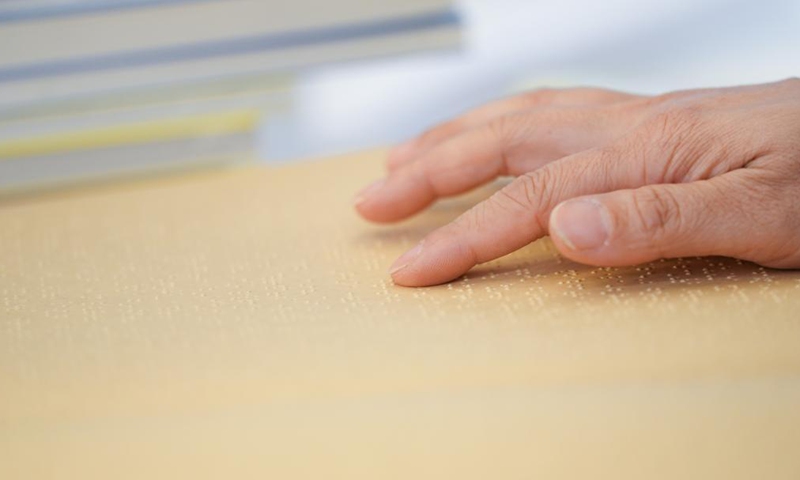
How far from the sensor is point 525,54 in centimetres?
130

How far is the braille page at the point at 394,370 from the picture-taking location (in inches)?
15.7

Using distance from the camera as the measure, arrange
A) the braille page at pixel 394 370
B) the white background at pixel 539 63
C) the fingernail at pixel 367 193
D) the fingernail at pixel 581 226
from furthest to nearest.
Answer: the white background at pixel 539 63 < the fingernail at pixel 367 193 < the fingernail at pixel 581 226 < the braille page at pixel 394 370

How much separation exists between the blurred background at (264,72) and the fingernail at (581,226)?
0.59 metres

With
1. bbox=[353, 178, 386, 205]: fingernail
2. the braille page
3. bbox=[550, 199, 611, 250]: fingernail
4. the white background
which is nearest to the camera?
the braille page

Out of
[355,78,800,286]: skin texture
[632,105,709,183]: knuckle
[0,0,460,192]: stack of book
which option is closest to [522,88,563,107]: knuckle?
[355,78,800,286]: skin texture

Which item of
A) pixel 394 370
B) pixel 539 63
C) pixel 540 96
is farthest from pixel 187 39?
pixel 394 370

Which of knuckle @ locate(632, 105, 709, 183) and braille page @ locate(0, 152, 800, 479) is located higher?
knuckle @ locate(632, 105, 709, 183)

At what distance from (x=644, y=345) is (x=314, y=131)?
77cm

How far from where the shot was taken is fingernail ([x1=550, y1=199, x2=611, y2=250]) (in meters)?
0.53

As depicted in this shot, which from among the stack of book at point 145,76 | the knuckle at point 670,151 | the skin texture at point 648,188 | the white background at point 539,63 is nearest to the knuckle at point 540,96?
the skin texture at point 648,188

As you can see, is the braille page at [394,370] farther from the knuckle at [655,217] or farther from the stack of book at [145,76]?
the stack of book at [145,76]

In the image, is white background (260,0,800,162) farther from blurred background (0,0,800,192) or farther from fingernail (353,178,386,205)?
fingernail (353,178,386,205)

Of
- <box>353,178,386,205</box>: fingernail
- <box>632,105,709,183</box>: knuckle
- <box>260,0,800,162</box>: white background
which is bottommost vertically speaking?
<box>632,105,709,183</box>: knuckle

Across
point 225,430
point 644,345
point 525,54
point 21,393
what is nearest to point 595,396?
point 644,345
